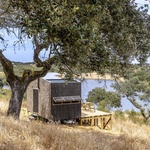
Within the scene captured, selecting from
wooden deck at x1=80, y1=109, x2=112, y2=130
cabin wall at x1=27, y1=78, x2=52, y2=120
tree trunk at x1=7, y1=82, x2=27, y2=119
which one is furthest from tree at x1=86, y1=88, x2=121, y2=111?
tree trunk at x1=7, y1=82, x2=27, y2=119

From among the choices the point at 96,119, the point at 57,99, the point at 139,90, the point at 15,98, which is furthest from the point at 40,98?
the point at 139,90

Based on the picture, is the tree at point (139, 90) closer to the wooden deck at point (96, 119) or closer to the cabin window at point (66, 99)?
the wooden deck at point (96, 119)

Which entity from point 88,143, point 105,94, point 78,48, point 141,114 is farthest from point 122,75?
point 105,94

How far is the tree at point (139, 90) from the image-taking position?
805 inches

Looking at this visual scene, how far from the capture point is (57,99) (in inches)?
505

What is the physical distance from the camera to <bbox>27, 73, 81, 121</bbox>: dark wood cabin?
42.3 feet

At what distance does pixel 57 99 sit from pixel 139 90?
1047 cm

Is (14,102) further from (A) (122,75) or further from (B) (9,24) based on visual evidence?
(A) (122,75)

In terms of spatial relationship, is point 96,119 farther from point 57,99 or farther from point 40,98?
point 40,98

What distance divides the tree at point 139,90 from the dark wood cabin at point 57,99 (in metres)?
7.64

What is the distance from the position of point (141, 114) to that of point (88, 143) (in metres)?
18.0

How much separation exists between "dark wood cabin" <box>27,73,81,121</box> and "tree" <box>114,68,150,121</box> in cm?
764

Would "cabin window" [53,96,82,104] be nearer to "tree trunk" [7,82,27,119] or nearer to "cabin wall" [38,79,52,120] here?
"cabin wall" [38,79,52,120]

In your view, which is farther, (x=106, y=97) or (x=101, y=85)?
(x=106, y=97)
